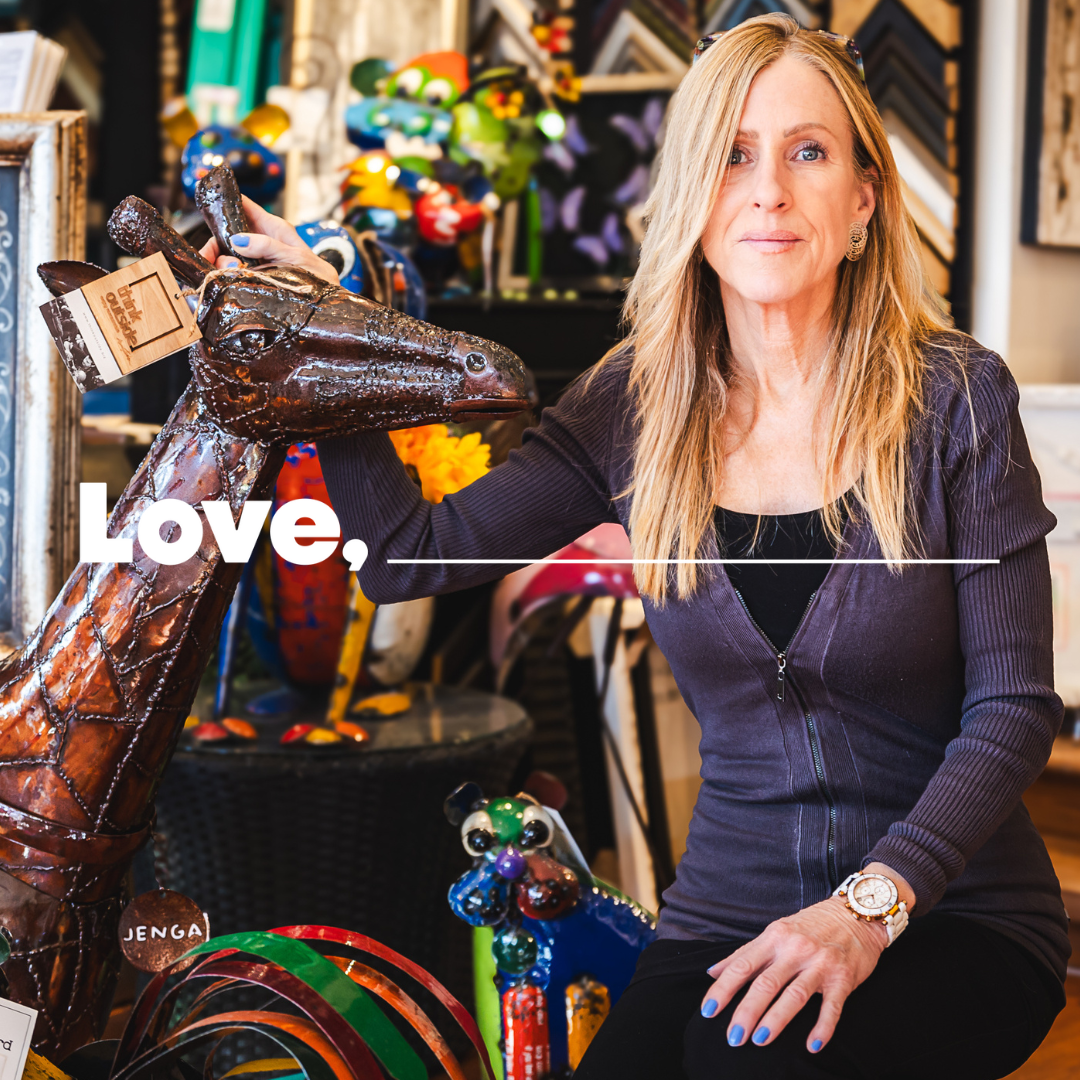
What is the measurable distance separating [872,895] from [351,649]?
871 mm

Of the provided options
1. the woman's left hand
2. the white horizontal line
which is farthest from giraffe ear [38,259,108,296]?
the woman's left hand

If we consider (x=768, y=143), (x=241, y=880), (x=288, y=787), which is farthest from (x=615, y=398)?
(x=241, y=880)

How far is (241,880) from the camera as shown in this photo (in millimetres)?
1496

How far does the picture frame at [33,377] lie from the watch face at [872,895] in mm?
851

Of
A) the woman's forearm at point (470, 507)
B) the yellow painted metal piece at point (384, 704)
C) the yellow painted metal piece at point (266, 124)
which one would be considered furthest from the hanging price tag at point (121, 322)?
the yellow painted metal piece at point (266, 124)

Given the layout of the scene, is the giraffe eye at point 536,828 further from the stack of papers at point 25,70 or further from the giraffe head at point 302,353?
the stack of papers at point 25,70

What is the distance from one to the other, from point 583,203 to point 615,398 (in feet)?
5.09

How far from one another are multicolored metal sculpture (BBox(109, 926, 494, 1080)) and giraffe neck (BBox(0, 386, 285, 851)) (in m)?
0.15

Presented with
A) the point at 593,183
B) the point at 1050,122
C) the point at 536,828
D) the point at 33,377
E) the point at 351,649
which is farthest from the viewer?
the point at 593,183

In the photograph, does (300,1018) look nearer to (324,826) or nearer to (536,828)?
(536,828)

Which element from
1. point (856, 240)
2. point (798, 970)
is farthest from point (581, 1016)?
point (856, 240)

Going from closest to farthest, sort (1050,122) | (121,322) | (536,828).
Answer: (121,322) → (536,828) → (1050,122)

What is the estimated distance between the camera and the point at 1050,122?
97.9 inches

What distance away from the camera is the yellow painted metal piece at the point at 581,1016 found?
3.46 feet
